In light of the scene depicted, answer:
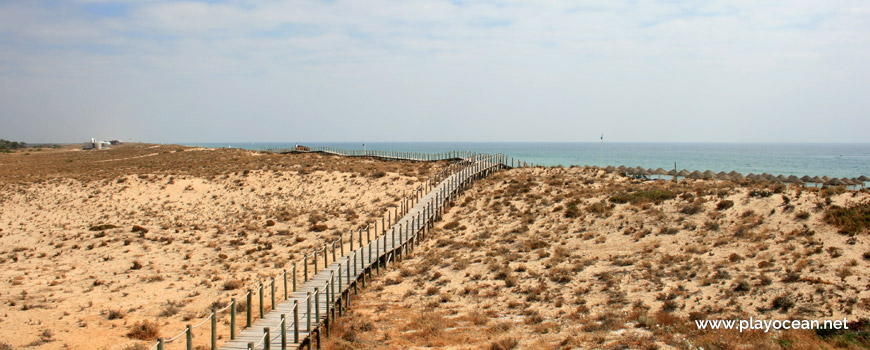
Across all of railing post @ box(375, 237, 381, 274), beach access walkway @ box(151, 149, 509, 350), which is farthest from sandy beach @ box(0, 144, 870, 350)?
railing post @ box(375, 237, 381, 274)

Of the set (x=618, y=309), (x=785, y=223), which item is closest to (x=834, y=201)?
(x=785, y=223)

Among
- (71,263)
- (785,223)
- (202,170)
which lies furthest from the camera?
(202,170)

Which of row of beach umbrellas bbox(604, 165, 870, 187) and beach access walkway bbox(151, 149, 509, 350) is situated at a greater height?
row of beach umbrellas bbox(604, 165, 870, 187)

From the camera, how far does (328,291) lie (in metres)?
16.6

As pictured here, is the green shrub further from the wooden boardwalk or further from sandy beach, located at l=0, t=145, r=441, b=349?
sandy beach, located at l=0, t=145, r=441, b=349

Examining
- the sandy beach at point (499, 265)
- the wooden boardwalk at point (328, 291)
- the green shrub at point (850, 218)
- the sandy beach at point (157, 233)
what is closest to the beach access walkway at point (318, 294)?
the wooden boardwalk at point (328, 291)

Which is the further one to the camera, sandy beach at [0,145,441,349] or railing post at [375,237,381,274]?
railing post at [375,237,381,274]

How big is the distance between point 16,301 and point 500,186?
30.6m

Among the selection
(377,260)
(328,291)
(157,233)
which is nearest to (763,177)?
(377,260)

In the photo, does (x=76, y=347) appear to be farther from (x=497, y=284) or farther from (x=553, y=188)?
(x=553, y=188)

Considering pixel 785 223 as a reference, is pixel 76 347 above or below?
below

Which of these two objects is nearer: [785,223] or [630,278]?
[630,278]

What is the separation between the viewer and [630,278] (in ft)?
65.0

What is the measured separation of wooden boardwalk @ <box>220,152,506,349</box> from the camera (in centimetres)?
1407
